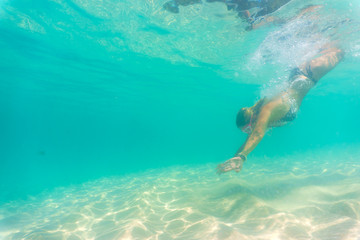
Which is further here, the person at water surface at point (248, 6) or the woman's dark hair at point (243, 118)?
the person at water surface at point (248, 6)

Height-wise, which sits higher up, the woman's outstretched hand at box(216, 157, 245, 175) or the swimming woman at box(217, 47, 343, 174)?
the swimming woman at box(217, 47, 343, 174)

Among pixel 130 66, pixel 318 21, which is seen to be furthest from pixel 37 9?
pixel 318 21

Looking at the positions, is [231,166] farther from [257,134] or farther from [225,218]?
[225,218]

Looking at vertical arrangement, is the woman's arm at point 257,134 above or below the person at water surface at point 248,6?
below

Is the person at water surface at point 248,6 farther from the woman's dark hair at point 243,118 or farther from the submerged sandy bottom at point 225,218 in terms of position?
the submerged sandy bottom at point 225,218

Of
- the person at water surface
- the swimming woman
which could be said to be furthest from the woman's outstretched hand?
the person at water surface

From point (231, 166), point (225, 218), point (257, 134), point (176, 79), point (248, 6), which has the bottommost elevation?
point (225, 218)

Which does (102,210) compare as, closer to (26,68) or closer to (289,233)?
(289,233)

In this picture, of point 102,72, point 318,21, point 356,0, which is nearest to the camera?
point 356,0

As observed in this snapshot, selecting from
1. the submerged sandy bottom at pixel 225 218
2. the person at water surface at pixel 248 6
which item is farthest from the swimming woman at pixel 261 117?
the person at water surface at pixel 248 6

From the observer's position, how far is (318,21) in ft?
37.5

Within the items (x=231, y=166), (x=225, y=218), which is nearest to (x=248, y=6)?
(x=231, y=166)

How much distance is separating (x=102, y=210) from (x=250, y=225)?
6050 millimetres

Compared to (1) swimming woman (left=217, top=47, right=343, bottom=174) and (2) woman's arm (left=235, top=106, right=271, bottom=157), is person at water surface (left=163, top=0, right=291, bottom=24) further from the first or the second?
(2) woman's arm (left=235, top=106, right=271, bottom=157)
